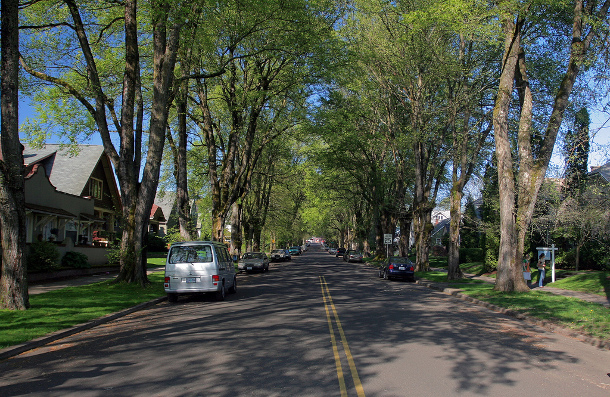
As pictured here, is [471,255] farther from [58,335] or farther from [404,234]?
[58,335]

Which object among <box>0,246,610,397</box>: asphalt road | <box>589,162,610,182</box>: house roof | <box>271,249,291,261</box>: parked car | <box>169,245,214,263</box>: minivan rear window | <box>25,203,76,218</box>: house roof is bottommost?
<box>271,249,291,261</box>: parked car

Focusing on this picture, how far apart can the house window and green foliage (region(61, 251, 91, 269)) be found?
10.3 metres

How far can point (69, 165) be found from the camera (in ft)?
107

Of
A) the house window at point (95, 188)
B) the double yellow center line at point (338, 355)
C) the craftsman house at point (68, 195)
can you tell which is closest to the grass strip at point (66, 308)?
the craftsman house at point (68, 195)

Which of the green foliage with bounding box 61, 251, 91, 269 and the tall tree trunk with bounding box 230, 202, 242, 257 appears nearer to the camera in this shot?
the green foliage with bounding box 61, 251, 91, 269

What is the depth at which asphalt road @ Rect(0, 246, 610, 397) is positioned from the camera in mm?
6031

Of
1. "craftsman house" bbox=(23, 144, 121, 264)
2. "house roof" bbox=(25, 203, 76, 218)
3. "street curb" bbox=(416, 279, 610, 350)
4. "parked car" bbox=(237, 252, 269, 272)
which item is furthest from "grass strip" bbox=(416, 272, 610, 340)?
"house roof" bbox=(25, 203, 76, 218)

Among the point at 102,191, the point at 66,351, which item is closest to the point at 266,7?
the point at 66,351

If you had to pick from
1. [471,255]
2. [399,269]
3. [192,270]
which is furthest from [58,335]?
[471,255]

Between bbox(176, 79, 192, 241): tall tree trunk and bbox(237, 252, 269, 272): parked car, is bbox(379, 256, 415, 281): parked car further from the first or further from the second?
bbox(176, 79, 192, 241): tall tree trunk

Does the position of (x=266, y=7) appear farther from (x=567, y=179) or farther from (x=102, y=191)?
(x=102, y=191)

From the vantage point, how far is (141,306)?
1353 centimetres

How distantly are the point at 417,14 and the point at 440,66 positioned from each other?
323 centimetres

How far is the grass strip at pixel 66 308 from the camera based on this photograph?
915 cm
